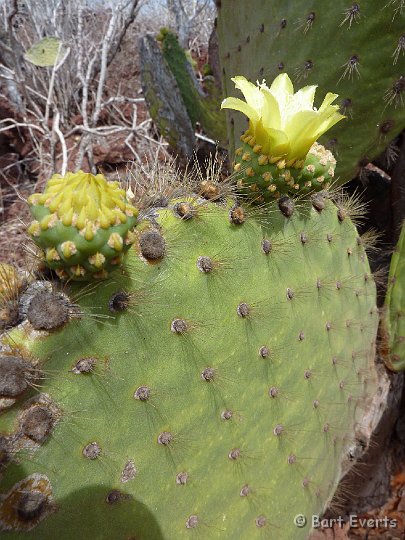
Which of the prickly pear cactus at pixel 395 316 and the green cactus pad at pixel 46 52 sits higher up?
the green cactus pad at pixel 46 52

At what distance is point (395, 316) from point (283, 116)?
1085mm

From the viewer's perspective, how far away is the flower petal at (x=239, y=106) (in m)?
0.92

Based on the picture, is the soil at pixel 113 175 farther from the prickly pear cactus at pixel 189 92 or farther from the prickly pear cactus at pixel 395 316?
the prickly pear cactus at pixel 395 316

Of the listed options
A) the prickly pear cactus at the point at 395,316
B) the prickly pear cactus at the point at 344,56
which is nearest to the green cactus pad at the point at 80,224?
the prickly pear cactus at the point at 344,56

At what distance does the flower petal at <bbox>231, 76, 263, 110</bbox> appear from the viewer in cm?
95

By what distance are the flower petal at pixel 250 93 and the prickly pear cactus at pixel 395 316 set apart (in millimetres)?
999

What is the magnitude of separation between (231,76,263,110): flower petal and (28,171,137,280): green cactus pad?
0.39m

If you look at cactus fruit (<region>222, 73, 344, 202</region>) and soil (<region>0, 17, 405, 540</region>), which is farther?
soil (<region>0, 17, 405, 540</region>)

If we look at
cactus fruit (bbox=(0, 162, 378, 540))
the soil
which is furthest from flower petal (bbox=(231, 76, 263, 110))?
the soil

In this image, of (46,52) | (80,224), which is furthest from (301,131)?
(46,52)

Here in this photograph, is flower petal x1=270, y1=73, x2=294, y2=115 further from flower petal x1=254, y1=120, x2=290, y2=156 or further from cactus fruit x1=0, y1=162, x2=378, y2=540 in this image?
cactus fruit x1=0, y1=162, x2=378, y2=540

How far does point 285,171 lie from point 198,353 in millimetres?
453

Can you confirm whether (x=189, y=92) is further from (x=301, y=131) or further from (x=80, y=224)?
(x=80, y=224)

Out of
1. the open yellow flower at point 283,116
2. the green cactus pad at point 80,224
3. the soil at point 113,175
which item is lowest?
the soil at point 113,175
